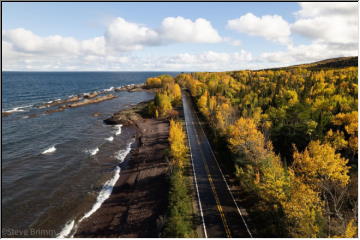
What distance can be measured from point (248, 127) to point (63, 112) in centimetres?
9719

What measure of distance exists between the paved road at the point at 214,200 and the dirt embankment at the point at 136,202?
710 cm

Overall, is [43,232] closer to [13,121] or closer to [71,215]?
[71,215]

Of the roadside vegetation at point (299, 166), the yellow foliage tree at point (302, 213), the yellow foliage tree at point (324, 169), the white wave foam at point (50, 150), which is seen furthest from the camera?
the white wave foam at point (50, 150)

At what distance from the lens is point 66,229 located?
36469 millimetres

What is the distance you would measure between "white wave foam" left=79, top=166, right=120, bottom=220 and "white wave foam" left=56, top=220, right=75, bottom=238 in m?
1.54

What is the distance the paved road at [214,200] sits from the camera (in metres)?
32.5

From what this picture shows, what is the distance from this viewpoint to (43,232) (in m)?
35.7

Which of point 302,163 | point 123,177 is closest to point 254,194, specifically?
point 302,163

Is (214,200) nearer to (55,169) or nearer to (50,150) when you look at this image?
(55,169)

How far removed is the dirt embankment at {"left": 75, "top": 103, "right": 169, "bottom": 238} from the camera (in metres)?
35.3

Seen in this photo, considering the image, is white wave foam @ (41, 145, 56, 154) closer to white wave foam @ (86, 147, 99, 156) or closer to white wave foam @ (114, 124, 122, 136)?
white wave foam @ (86, 147, 99, 156)

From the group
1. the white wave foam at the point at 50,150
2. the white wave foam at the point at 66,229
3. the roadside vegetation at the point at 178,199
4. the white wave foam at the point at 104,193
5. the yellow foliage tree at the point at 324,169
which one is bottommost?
the white wave foam at the point at 66,229

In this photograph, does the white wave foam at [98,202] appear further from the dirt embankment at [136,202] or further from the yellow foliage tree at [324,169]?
the yellow foliage tree at [324,169]

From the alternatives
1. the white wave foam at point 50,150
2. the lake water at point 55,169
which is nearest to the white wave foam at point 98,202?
the lake water at point 55,169
